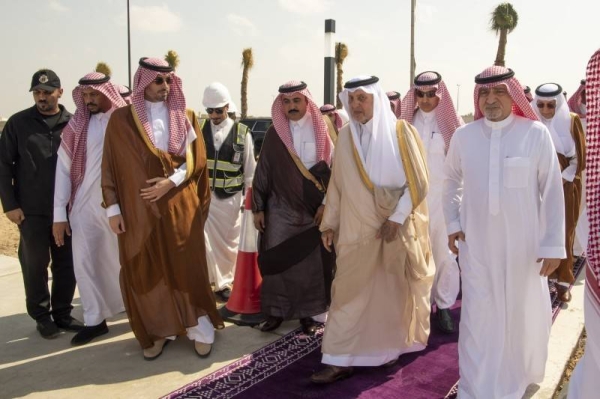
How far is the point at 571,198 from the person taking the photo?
16.1 ft

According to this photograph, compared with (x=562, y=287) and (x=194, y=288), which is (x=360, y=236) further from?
(x=562, y=287)

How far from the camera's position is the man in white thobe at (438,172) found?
4305 millimetres

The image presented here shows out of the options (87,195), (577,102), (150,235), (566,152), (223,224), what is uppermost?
(577,102)

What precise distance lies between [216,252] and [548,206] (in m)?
3.23

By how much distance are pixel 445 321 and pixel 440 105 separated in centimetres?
171

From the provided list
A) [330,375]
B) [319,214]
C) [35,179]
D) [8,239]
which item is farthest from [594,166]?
[8,239]

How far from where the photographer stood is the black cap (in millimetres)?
4020

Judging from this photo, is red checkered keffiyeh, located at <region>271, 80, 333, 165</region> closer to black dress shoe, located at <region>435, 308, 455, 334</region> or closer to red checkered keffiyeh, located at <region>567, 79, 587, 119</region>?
black dress shoe, located at <region>435, 308, 455, 334</region>

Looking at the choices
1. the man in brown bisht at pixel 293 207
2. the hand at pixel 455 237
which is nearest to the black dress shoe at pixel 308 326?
the man in brown bisht at pixel 293 207

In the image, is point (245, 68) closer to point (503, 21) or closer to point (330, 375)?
point (503, 21)

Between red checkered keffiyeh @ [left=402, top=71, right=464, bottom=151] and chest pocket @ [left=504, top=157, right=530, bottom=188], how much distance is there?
55.7 inches

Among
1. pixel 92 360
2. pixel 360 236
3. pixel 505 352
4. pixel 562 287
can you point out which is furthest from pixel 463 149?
pixel 92 360

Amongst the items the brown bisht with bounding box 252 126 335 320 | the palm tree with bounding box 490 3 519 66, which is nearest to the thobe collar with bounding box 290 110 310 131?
the brown bisht with bounding box 252 126 335 320

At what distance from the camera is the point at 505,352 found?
2990 mm
